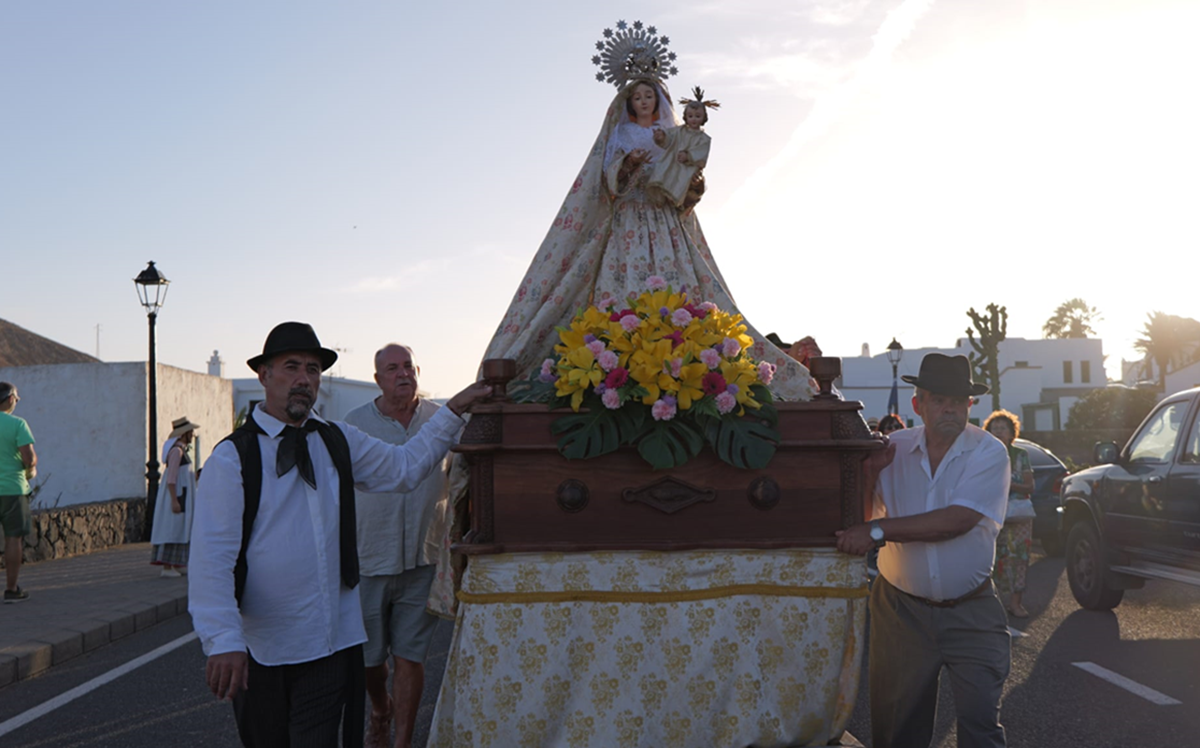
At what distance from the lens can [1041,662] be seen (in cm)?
730

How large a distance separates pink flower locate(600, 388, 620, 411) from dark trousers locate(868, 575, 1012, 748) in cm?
164

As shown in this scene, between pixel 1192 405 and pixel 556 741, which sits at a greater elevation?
pixel 1192 405

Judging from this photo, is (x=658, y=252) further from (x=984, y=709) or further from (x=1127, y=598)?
(x=1127, y=598)

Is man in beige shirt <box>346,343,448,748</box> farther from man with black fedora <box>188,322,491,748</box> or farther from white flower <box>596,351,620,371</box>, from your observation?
white flower <box>596,351,620,371</box>

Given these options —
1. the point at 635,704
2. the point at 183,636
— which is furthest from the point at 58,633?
the point at 635,704

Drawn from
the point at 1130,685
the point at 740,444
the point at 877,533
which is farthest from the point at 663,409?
the point at 1130,685

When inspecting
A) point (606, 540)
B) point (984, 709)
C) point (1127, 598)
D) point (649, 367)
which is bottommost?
point (1127, 598)

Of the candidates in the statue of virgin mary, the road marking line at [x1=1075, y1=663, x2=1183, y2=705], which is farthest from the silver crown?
the road marking line at [x1=1075, y1=663, x2=1183, y2=705]

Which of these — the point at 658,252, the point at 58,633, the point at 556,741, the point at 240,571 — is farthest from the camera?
the point at 58,633

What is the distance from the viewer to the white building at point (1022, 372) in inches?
2665

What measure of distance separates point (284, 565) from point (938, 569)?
2.48 m

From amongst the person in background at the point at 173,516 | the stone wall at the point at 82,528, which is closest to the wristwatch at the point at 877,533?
the person in background at the point at 173,516

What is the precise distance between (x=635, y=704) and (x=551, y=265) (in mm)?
1847

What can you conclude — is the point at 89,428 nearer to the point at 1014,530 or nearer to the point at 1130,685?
the point at 1014,530
